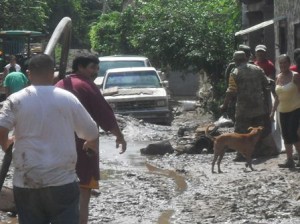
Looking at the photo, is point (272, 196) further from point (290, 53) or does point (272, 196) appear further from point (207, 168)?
point (290, 53)

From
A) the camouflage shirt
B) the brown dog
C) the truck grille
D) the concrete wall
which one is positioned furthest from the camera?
the concrete wall

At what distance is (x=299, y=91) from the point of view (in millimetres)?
13078

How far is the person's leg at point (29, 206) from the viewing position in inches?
242

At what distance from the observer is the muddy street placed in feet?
33.6

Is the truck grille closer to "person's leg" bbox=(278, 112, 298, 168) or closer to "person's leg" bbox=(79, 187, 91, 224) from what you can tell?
"person's leg" bbox=(278, 112, 298, 168)

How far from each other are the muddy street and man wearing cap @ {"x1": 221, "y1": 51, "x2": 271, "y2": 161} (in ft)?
2.17

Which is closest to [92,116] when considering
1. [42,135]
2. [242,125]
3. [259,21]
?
[42,135]

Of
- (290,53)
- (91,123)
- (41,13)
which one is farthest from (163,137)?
(41,13)

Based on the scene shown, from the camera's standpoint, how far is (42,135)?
6152 millimetres

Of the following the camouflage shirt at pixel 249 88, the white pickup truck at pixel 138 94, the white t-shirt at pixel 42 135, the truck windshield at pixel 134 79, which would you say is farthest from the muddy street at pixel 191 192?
the truck windshield at pixel 134 79

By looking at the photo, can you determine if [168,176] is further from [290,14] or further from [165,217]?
[290,14]

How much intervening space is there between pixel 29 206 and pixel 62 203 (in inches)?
8.9

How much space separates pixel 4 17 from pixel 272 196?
32736mm

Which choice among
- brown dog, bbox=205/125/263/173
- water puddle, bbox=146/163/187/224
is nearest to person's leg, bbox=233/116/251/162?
brown dog, bbox=205/125/263/173
